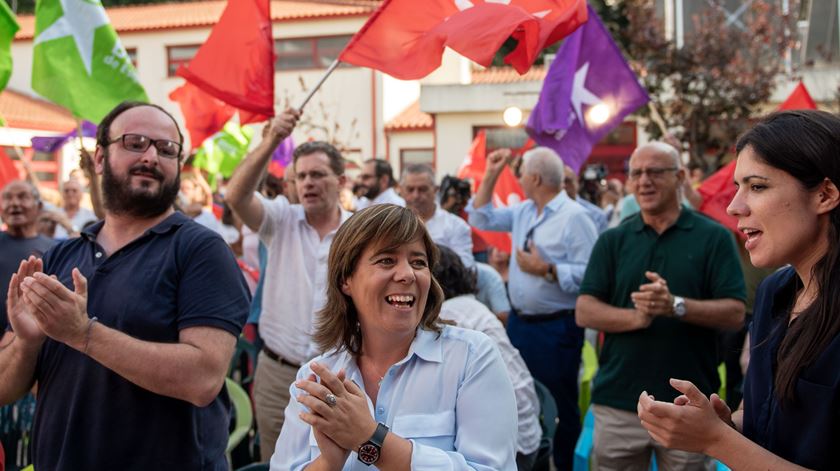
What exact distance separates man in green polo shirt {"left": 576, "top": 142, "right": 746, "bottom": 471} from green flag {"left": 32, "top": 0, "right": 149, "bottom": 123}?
3.36 m

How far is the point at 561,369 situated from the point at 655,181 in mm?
2073

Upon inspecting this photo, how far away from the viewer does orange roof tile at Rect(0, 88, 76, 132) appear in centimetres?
2792

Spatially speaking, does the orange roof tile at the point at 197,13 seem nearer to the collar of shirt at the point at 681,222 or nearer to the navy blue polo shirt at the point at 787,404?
the collar of shirt at the point at 681,222

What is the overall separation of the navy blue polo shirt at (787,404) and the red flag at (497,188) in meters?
5.02

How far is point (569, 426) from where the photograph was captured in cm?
606

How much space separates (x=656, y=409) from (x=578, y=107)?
16.8 ft

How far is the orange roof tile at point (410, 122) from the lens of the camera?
26.5 meters

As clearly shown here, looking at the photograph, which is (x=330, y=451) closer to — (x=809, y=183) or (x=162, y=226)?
(x=162, y=226)

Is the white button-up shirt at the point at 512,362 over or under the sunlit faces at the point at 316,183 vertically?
under

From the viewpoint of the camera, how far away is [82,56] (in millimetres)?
5609

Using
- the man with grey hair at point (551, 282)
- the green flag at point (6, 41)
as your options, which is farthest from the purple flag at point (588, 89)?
the green flag at point (6, 41)

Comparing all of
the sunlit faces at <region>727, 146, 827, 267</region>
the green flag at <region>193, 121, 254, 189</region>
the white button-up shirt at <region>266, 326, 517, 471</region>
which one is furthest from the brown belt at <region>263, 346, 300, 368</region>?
the green flag at <region>193, 121, 254, 189</region>

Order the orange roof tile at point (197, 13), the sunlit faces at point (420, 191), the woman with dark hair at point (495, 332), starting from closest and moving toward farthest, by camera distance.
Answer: the woman with dark hair at point (495, 332) → the sunlit faces at point (420, 191) → the orange roof tile at point (197, 13)

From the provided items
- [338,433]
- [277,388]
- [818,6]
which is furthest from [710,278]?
[818,6]
